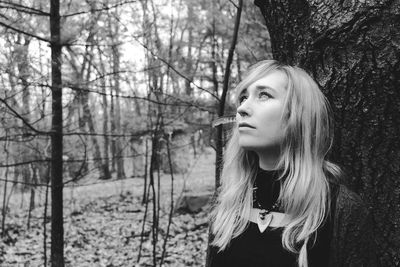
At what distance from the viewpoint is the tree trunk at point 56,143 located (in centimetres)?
434

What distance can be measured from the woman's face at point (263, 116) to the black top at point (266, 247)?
6.9 inches

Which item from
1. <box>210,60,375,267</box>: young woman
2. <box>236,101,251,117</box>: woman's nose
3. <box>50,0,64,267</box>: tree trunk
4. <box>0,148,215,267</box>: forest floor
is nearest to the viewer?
<box>210,60,375,267</box>: young woman

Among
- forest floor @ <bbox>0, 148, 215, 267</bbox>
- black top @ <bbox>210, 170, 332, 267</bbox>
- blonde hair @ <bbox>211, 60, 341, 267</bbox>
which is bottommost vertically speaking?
forest floor @ <bbox>0, 148, 215, 267</bbox>

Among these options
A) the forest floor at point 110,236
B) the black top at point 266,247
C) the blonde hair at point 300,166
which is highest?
the blonde hair at point 300,166

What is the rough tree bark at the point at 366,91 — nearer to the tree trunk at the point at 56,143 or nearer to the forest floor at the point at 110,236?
the tree trunk at the point at 56,143

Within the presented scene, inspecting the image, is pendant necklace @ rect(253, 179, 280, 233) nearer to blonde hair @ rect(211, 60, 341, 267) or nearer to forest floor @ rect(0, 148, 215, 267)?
blonde hair @ rect(211, 60, 341, 267)

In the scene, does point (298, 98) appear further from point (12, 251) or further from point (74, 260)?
point (12, 251)

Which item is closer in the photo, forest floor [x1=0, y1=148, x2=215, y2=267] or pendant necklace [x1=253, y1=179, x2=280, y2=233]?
pendant necklace [x1=253, y1=179, x2=280, y2=233]

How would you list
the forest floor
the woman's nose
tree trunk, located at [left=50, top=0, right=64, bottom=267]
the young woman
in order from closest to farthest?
1. the young woman
2. the woman's nose
3. tree trunk, located at [left=50, top=0, right=64, bottom=267]
4. the forest floor

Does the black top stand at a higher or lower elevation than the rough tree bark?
lower

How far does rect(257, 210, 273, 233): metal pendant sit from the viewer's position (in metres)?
1.41

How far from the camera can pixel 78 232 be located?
8312 millimetres

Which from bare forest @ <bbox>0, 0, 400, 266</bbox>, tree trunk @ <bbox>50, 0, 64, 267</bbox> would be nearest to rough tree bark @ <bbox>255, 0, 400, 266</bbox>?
bare forest @ <bbox>0, 0, 400, 266</bbox>

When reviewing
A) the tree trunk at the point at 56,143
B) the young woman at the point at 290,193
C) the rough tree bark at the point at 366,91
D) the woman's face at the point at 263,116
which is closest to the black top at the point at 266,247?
the young woman at the point at 290,193
